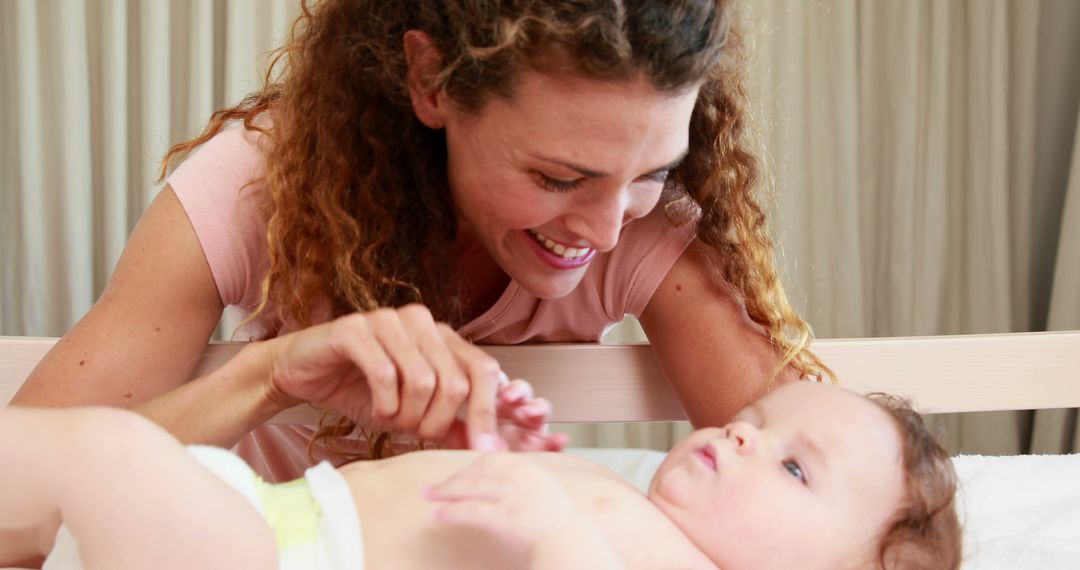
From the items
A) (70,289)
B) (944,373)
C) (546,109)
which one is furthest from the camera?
(70,289)

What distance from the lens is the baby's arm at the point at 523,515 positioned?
0.93m

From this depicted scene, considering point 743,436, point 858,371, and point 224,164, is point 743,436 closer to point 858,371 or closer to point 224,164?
point 858,371

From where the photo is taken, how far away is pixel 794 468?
1153 millimetres

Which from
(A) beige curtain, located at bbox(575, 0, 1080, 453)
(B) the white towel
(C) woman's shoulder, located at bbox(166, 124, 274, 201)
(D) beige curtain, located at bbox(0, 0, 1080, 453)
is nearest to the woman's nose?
(C) woman's shoulder, located at bbox(166, 124, 274, 201)

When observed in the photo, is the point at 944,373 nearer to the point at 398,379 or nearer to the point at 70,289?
the point at 398,379

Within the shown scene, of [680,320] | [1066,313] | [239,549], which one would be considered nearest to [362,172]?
[680,320]

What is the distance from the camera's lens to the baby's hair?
43.6 inches

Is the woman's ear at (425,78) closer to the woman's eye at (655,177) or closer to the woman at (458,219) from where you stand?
the woman at (458,219)

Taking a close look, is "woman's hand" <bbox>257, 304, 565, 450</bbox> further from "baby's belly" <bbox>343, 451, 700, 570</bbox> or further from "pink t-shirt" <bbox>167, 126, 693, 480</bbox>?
"pink t-shirt" <bbox>167, 126, 693, 480</bbox>

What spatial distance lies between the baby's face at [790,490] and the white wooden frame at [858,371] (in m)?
0.45

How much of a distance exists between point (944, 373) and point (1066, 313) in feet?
3.68

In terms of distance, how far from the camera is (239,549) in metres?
0.88

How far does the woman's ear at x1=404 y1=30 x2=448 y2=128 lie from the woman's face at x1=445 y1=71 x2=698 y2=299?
0.03m

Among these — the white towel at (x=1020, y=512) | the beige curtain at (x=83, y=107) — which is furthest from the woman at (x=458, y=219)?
the beige curtain at (x=83, y=107)
